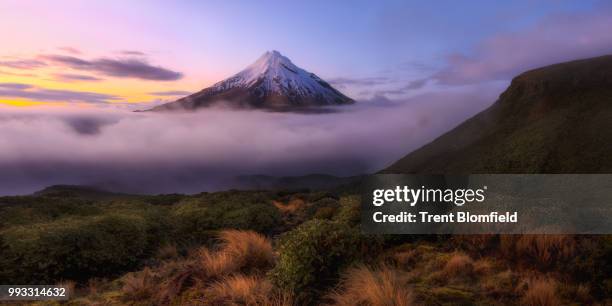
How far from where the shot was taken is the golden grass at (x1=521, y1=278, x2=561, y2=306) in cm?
522

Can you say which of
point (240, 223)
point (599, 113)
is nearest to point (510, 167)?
point (599, 113)

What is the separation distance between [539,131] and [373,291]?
69.4 metres

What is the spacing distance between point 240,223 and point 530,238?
1165cm

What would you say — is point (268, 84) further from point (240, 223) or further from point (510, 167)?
point (240, 223)

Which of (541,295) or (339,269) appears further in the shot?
(339,269)

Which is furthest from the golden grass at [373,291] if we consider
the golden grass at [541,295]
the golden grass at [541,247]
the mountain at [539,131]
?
the mountain at [539,131]

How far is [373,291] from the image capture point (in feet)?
16.6

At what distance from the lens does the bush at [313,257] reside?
5.81 m

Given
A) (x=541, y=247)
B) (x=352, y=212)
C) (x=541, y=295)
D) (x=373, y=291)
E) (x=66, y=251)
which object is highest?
(x=352, y=212)

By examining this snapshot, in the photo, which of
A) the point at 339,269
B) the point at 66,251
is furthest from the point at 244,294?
the point at 66,251

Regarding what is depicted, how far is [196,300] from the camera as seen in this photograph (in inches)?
243

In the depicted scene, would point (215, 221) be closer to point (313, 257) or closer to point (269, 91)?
point (313, 257)

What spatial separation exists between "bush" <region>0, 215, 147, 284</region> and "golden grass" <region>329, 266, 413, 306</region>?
7.08 m

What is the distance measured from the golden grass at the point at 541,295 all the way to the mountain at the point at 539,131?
45892 mm
